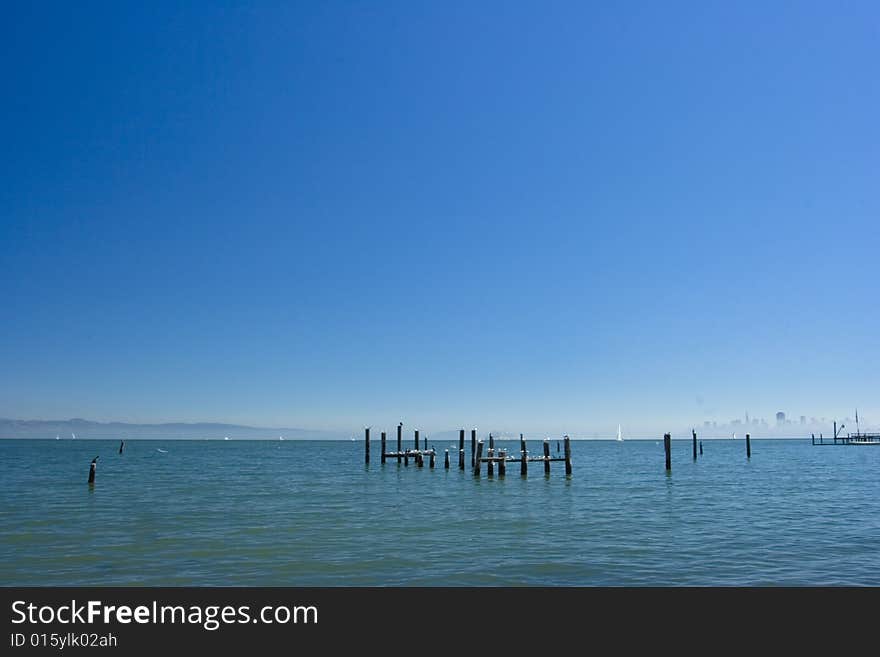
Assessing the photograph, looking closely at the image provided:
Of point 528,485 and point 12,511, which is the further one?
→ point 528,485

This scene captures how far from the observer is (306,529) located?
22109 millimetres

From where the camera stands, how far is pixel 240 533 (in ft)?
70.0

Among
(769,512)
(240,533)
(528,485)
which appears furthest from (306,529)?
(528,485)
